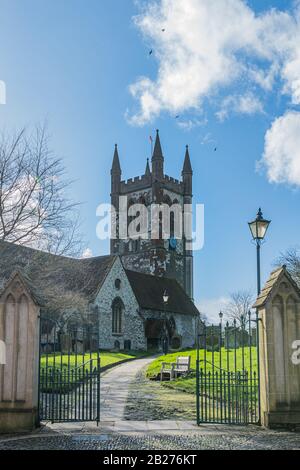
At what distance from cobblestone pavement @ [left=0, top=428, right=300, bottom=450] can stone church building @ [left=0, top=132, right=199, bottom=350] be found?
2.70 metres

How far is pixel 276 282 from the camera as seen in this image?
11.2m

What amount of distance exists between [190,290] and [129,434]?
6375 cm

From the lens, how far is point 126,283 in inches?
1945

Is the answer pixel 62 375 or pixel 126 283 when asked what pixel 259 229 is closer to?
pixel 62 375

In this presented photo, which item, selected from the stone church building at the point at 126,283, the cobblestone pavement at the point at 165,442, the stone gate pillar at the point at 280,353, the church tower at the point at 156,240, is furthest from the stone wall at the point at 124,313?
the cobblestone pavement at the point at 165,442

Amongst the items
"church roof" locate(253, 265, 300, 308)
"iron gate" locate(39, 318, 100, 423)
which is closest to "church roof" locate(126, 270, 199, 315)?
"iron gate" locate(39, 318, 100, 423)

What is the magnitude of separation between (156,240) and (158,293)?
527 inches

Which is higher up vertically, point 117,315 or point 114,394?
point 117,315

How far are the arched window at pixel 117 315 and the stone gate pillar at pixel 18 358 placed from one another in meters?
36.6

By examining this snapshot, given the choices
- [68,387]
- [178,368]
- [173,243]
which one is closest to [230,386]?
[68,387]

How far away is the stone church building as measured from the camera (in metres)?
22.5

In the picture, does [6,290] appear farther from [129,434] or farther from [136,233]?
[136,233]

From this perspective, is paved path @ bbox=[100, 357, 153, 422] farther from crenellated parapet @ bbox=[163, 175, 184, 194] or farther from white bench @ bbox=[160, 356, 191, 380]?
crenellated parapet @ bbox=[163, 175, 184, 194]

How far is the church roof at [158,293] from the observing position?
53.1 meters
